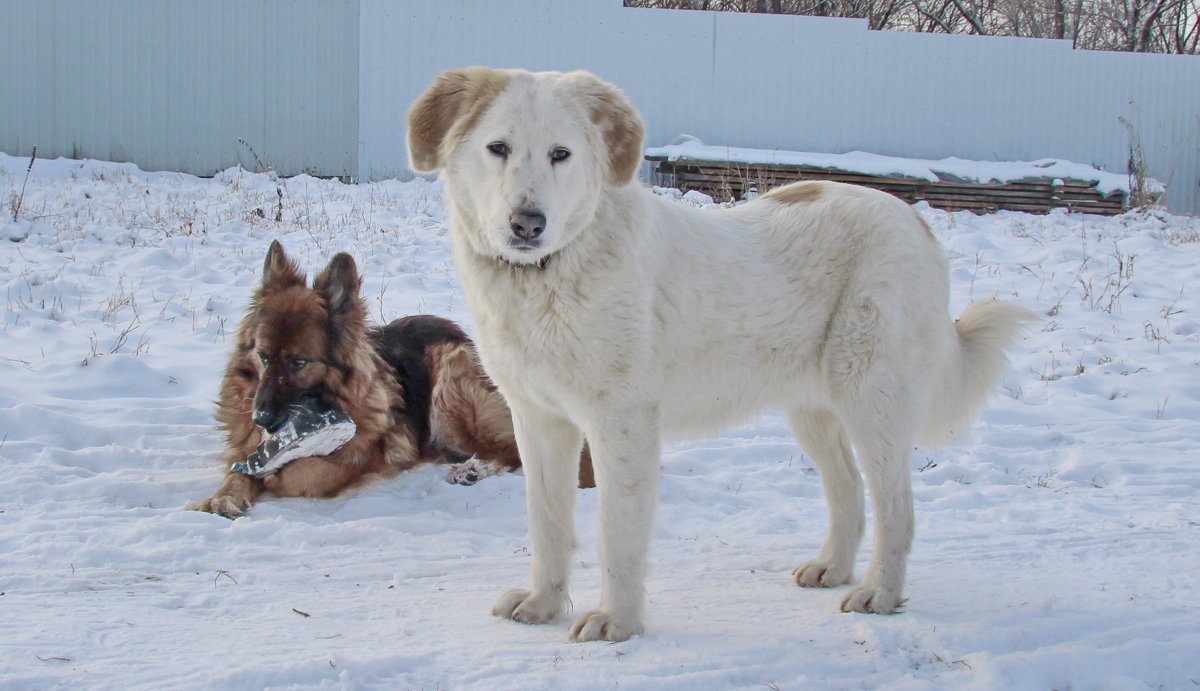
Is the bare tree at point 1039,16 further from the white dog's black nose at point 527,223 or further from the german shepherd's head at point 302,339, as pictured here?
the white dog's black nose at point 527,223

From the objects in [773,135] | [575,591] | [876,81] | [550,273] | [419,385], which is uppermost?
[876,81]

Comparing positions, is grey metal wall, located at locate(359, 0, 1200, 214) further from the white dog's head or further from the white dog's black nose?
the white dog's black nose

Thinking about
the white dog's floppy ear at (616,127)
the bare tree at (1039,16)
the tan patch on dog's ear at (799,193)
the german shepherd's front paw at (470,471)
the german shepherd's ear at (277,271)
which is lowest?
the german shepherd's front paw at (470,471)

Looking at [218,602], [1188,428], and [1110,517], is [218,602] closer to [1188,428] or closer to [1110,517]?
[1110,517]

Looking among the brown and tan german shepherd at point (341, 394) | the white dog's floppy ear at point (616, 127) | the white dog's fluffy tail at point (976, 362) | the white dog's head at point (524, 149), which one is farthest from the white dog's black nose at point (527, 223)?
the brown and tan german shepherd at point (341, 394)

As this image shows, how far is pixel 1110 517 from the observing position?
4.48 metres

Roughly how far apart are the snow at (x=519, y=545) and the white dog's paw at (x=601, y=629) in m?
0.06

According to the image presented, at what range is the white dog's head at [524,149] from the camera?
3.00 meters

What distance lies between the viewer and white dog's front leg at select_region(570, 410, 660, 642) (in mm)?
3113

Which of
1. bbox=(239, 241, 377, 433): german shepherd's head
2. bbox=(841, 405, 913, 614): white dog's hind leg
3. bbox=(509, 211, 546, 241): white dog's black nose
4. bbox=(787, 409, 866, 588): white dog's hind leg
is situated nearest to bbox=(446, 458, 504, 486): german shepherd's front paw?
bbox=(239, 241, 377, 433): german shepherd's head

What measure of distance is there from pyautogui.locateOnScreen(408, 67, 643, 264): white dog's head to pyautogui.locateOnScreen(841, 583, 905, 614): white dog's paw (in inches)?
63.9

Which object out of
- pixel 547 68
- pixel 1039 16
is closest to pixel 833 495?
pixel 547 68

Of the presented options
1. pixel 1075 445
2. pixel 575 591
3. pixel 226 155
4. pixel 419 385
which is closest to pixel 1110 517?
pixel 1075 445

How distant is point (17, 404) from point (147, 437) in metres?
0.74
